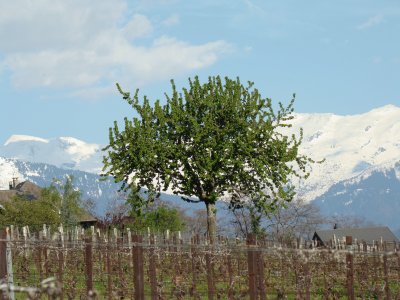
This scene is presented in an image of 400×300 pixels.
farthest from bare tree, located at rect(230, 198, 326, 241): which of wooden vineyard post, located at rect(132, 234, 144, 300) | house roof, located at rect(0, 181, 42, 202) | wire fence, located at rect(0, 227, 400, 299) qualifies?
house roof, located at rect(0, 181, 42, 202)

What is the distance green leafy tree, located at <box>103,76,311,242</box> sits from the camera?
48156mm

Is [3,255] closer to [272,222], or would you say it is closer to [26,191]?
[272,222]

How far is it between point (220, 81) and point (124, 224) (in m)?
39.8

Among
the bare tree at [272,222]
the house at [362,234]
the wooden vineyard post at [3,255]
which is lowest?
the house at [362,234]

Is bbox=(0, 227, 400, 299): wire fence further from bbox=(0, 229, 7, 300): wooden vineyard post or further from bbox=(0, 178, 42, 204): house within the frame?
bbox=(0, 178, 42, 204): house

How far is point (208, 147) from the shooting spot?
48375 millimetres

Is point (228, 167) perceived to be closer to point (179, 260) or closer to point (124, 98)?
point (124, 98)

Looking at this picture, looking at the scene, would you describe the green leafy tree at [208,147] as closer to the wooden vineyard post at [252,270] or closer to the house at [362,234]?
the wooden vineyard post at [252,270]

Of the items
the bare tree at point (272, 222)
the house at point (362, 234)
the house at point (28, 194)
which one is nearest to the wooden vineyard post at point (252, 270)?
the bare tree at point (272, 222)

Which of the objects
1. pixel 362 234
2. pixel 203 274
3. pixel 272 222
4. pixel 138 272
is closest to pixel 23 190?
pixel 362 234

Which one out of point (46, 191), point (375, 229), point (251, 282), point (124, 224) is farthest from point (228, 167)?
point (375, 229)

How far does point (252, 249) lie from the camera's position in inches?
565

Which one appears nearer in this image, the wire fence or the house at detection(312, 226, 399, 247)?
the wire fence

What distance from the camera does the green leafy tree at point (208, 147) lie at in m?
48.2
